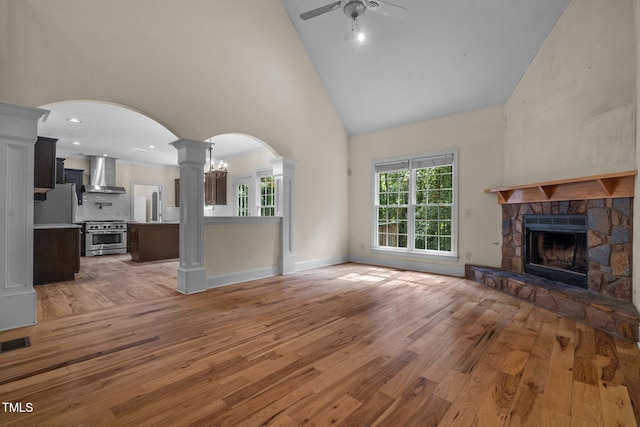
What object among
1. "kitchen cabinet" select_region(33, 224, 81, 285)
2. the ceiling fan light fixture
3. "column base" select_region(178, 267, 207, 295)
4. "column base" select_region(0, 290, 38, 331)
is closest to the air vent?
"column base" select_region(0, 290, 38, 331)

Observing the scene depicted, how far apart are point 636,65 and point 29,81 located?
18.4 feet

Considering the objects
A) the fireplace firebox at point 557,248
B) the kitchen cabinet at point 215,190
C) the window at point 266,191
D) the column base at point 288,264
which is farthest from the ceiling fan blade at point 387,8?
the kitchen cabinet at point 215,190

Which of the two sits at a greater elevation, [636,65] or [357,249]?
[636,65]

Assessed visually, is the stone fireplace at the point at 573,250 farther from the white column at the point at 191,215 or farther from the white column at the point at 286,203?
the white column at the point at 191,215

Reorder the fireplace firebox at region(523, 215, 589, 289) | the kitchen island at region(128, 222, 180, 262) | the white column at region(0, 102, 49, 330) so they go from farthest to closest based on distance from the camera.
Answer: the kitchen island at region(128, 222, 180, 262) < the fireplace firebox at region(523, 215, 589, 289) < the white column at region(0, 102, 49, 330)

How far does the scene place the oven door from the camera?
24.7 ft

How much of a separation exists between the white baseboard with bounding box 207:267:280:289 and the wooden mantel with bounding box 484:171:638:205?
370 cm

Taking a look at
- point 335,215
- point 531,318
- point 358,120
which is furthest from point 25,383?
point 358,120

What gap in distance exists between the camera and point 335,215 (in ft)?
20.0

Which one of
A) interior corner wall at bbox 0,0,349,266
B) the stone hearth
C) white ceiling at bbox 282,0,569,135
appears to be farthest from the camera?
white ceiling at bbox 282,0,569,135

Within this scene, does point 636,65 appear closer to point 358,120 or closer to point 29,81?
point 358,120

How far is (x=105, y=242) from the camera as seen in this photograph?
779 cm

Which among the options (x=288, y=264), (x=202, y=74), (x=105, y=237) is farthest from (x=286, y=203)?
(x=105, y=237)

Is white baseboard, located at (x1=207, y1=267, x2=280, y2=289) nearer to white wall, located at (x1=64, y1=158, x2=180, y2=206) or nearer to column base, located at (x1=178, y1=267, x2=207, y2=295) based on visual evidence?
column base, located at (x1=178, y1=267, x2=207, y2=295)
